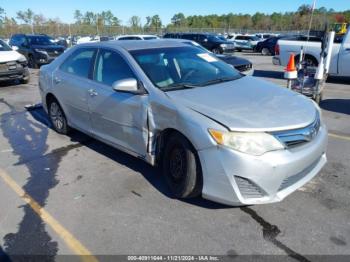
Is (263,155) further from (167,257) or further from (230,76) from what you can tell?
(230,76)

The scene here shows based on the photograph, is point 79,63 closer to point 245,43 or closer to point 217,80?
point 217,80

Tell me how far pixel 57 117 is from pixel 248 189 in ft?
13.2

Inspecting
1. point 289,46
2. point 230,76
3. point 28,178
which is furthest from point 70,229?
point 289,46

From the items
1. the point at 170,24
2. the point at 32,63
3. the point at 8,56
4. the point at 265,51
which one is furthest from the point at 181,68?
the point at 170,24

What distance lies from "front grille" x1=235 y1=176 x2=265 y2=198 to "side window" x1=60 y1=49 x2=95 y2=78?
2783 mm

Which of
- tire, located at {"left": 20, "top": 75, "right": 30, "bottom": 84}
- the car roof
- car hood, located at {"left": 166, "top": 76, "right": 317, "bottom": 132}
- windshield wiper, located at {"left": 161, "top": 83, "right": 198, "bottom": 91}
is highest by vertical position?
the car roof

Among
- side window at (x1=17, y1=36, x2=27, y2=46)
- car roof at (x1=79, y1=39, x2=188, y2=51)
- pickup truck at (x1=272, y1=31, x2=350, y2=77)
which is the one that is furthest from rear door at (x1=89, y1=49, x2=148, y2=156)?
side window at (x1=17, y1=36, x2=27, y2=46)

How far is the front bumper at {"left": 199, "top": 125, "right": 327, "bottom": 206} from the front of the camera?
9.23ft

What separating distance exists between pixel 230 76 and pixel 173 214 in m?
1.99

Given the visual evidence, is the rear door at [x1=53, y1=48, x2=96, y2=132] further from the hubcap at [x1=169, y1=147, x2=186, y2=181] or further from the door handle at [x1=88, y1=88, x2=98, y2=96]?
the hubcap at [x1=169, y1=147, x2=186, y2=181]

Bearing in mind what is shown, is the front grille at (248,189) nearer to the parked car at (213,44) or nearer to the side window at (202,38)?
the parked car at (213,44)

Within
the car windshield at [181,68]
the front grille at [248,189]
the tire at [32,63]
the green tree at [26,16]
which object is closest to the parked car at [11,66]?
the tire at [32,63]

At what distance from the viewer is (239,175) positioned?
9.34 ft

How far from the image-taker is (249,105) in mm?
3289
